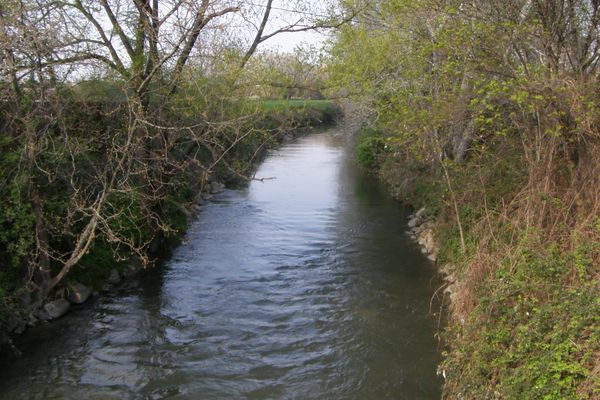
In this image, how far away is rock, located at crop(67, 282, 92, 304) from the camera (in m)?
10.1

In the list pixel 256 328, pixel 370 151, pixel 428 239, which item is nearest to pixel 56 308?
pixel 256 328

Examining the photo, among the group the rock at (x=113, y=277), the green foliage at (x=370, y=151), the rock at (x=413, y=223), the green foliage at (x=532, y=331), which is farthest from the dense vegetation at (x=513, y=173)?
the green foliage at (x=370, y=151)

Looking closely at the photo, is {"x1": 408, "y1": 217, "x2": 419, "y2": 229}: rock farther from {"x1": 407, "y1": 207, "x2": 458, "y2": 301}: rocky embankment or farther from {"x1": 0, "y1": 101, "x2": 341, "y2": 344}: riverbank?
{"x1": 0, "y1": 101, "x2": 341, "y2": 344}: riverbank

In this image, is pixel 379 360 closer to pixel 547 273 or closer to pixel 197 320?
pixel 547 273

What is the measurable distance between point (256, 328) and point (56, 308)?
11.8 ft

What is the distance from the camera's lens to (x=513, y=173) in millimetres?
10961

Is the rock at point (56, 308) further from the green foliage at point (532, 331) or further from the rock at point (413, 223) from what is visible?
the rock at point (413, 223)

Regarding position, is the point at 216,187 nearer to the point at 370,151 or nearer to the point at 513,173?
the point at 370,151

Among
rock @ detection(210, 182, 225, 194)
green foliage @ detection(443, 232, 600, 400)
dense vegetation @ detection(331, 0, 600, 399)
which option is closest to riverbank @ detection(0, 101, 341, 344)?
dense vegetation @ detection(331, 0, 600, 399)

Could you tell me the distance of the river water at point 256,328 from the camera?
753 centimetres

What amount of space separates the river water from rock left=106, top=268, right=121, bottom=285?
14.0 inches

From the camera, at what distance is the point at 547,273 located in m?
6.94

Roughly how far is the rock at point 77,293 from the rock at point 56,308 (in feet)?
0.85

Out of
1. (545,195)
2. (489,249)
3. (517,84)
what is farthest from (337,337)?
(517,84)
